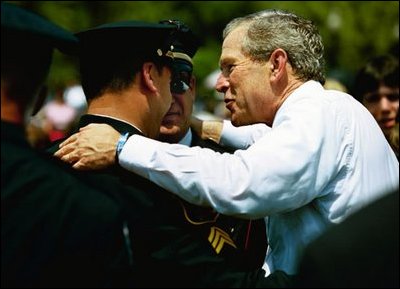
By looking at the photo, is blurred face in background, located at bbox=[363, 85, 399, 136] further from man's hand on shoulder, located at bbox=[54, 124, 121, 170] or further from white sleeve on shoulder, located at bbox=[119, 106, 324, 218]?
man's hand on shoulder, located at bbox=[54, 124, 121, 170]

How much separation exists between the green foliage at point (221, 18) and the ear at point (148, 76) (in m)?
6.93

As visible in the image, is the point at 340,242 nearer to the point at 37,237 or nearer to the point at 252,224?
the point at 37,237

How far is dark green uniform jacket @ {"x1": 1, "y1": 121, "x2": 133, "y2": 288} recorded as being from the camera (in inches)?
113

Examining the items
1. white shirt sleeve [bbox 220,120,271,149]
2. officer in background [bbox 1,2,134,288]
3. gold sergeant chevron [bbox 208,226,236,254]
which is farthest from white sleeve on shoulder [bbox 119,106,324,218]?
white shirt sleeve [bbox 220,120,271,149]

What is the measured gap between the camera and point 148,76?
404 cm

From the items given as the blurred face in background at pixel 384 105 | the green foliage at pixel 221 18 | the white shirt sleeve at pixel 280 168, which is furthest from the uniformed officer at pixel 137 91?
the green foliage at pixel 221 18

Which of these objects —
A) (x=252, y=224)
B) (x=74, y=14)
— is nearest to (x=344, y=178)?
(x=252, y=224)

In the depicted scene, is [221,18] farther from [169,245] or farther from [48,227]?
[48,227]

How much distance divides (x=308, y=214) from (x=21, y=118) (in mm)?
1464

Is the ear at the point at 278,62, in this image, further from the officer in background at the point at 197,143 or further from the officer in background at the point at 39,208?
the officer in background at the point at 39,208

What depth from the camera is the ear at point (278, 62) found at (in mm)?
4395

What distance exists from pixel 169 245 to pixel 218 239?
2.25 ft

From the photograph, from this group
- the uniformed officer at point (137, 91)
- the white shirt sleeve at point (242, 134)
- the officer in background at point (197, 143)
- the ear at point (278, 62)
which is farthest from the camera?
the white shirt sleeve at point (242, 134)

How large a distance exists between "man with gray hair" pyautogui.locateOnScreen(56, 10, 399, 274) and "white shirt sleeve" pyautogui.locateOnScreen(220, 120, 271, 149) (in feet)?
2.10
